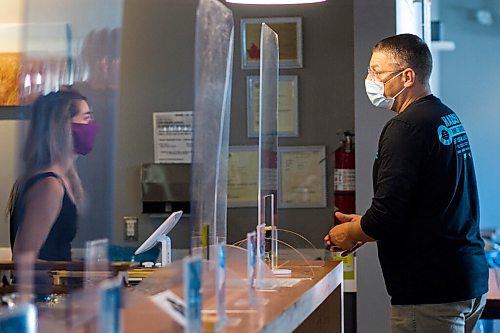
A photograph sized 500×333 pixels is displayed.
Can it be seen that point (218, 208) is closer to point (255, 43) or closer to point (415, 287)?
point (415, 287)

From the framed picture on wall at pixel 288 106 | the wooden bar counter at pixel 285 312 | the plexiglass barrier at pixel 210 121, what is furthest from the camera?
the framed picture on wall at pixel 288 106

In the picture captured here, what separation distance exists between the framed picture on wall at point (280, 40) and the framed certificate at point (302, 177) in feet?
1.56

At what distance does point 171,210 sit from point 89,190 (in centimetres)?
135

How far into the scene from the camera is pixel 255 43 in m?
4.86

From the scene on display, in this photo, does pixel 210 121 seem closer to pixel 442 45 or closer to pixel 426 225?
pixel 426 225

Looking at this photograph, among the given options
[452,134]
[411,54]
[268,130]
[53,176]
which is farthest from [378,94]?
[53,176]

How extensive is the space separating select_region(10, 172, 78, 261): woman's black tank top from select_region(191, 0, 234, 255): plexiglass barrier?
815 millimetres

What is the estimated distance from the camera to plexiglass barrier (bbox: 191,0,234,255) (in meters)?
1.84

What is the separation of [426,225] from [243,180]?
2.17 meters

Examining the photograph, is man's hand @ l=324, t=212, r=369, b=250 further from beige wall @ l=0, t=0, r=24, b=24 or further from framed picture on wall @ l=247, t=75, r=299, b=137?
beige wall @ l=0, t=0, r=24, b=24

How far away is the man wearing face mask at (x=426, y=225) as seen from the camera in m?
2.78

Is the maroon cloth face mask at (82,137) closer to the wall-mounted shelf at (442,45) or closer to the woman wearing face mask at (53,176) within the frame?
the woman wearing face mask at (53,176)

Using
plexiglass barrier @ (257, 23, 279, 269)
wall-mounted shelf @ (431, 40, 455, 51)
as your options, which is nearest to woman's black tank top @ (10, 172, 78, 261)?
plexiglass barrier @ (257, 23, 279, 269)

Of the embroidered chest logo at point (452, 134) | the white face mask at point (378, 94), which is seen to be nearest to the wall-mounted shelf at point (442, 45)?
the white face mask at point (378, 94)
